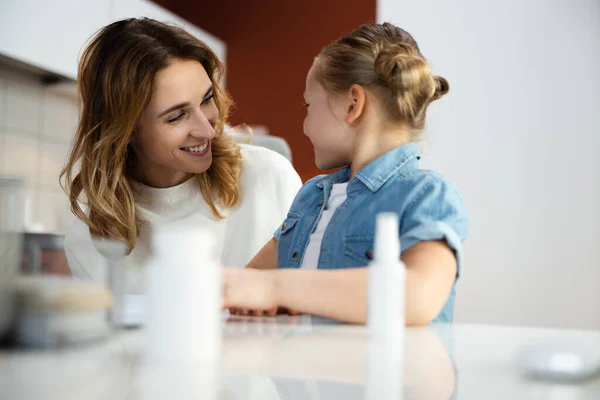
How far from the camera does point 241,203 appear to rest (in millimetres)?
1742

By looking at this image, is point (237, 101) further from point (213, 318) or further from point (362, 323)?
point (213, 318)

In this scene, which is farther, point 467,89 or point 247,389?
point 467,89

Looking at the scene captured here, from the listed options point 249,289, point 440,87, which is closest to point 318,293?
point 249,289

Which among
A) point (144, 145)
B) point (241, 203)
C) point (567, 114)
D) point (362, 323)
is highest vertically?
point (567, 114)

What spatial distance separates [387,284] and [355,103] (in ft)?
2.71

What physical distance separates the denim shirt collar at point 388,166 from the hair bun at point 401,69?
12 centimetres

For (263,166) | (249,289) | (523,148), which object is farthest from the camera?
(523,148)

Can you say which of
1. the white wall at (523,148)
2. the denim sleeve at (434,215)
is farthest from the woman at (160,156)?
the white wall at (523,148)

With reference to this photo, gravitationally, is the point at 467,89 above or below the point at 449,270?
above

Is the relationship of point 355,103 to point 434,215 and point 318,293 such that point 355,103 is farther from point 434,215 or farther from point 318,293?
point 318,293

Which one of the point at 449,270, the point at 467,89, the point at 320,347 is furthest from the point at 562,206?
the point at 320,347

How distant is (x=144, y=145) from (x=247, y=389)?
4.46ft

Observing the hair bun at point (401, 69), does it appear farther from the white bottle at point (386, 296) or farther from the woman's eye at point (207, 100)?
the white bottle at point (386, 296)

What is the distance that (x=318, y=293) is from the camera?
81 centimetres
